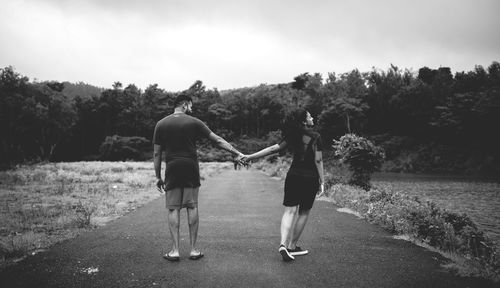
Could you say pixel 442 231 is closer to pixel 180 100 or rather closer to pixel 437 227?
pixel 437 227

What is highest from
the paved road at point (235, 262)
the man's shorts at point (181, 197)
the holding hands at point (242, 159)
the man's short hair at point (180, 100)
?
the man's short hair at point (180, 100)

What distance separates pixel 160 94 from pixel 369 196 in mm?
97561

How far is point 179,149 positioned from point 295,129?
168 cm

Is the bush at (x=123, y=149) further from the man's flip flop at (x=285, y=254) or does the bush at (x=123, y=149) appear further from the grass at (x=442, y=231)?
the man's flip flop at (x=285, y=254)

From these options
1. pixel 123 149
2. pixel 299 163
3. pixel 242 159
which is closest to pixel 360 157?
pixel 242 159

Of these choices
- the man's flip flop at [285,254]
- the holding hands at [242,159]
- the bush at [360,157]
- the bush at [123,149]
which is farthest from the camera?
the bush at [123,149]

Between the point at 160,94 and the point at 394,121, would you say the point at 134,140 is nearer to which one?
the point at 160,94

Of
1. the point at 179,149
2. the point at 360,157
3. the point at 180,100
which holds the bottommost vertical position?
the point at 360,157

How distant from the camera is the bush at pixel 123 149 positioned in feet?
257

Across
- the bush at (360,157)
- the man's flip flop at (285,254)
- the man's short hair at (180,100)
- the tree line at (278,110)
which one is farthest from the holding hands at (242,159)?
the tree line at (278,110)

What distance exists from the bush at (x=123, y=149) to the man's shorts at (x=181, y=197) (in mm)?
76666

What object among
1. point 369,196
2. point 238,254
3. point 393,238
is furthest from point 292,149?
point 369,196

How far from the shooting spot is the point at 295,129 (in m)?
4.79

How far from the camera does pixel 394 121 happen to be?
220ft
